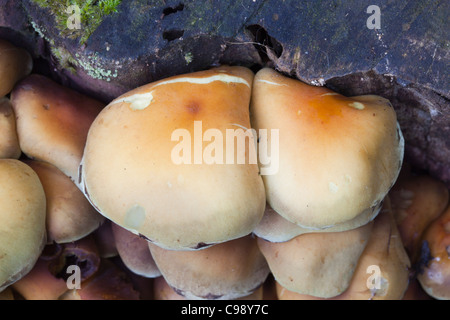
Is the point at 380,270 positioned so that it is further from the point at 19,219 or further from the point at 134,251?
the point at 19,219

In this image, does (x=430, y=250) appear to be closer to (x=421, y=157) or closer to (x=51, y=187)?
(x=421, y=157)

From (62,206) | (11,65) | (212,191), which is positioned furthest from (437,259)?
(11,65)

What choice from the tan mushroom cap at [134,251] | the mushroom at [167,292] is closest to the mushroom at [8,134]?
the tan mushroom cap at [134,251]

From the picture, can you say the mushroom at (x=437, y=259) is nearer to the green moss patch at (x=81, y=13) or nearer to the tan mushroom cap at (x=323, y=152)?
the tan mushroom cap at (x=323, y=152)

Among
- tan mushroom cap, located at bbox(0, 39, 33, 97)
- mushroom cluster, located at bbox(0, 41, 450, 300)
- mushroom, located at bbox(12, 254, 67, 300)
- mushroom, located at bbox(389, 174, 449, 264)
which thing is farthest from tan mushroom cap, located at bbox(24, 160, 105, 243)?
mushroom, located at bbox(389, 174, 449, 264)

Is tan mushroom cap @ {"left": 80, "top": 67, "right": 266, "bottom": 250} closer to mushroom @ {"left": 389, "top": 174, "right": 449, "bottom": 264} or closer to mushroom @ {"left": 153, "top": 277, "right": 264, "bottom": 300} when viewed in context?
mushroom @ {"left": 153, "top": 277, "right": 264, "bottom": 300}
